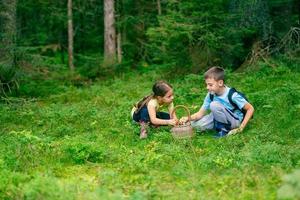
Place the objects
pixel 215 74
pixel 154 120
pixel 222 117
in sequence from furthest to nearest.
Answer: pixel 154 120 < pixel 215 74 < pixel 222 117

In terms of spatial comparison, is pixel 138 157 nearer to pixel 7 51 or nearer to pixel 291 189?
pixel 291 189

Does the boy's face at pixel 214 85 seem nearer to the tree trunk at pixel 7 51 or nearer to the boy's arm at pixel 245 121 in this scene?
the boy's arm at pixel 245 121

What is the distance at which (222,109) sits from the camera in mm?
8961

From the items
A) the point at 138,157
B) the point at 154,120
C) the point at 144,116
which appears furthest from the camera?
the point at 144,116

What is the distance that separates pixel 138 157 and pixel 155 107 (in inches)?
89.7

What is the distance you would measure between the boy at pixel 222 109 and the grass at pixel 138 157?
0.25m

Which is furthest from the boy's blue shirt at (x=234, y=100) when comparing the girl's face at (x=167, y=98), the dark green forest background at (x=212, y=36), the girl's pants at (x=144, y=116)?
the dark green forest background at (x=212, y=36)

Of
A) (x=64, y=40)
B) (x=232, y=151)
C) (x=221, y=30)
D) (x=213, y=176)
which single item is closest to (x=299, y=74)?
(x=221, y=30)

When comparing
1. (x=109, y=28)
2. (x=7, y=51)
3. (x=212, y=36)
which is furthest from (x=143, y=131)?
(x=109, y=28)

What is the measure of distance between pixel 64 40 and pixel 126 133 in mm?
22451

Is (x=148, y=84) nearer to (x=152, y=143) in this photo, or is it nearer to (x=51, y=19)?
(x=152, y=143)

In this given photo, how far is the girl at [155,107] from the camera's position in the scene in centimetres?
931

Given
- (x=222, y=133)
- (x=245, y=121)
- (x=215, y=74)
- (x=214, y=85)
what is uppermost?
(x=215, y=74)

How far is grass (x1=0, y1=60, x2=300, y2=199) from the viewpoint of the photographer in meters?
5.86
